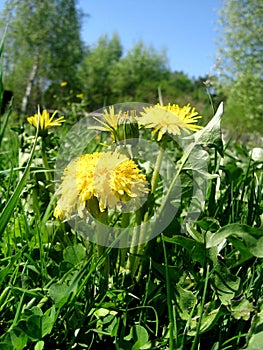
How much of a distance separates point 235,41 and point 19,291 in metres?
12.0

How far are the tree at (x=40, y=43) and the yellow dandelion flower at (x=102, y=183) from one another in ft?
52.2

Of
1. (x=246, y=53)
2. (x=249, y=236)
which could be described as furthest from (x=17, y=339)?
(x=246, y=53)

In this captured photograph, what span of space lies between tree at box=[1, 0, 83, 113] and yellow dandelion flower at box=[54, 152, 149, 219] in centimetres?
1592

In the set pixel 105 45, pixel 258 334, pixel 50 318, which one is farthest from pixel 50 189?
pixel 105 45

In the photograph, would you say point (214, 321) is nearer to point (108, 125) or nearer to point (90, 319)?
point (90, 319)

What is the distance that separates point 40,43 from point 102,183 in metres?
18.3

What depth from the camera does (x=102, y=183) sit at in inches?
16.5

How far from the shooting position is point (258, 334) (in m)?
0.35

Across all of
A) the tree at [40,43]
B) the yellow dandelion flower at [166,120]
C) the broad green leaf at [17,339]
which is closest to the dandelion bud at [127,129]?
the yellow dandelion flower at [166,120]

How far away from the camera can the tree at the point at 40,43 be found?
16.8 meters

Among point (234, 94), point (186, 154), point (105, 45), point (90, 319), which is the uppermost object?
point (105, 45)

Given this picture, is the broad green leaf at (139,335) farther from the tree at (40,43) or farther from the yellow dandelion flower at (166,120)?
the tree at (40,43)

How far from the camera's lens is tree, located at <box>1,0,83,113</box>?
16781 mm

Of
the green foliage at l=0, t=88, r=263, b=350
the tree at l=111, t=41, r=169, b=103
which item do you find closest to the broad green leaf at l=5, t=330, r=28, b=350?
the green foliage at l=0, t=88, r=263, b=350
